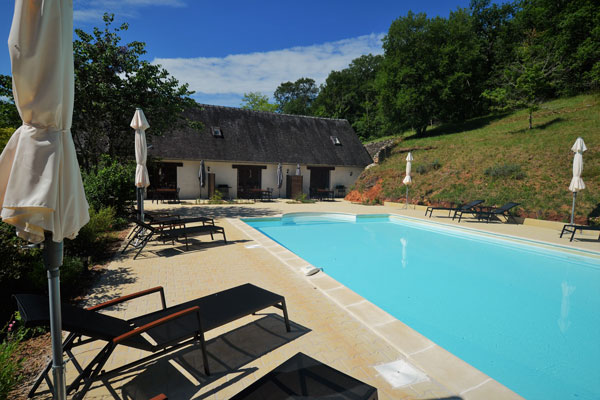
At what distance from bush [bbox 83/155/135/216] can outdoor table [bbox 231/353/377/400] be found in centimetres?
816

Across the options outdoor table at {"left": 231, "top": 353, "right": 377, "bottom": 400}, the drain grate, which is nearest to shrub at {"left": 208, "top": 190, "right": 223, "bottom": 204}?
the drain grate

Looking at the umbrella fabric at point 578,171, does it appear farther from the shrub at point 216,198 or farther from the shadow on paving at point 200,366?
the shrub at point 216,198

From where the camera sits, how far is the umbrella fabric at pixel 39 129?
1567 mm

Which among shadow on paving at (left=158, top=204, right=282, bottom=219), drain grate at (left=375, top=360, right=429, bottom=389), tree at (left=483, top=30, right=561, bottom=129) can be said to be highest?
tree at (left=483, top=30, right=561, bottom=129)

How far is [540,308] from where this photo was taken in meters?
4.85

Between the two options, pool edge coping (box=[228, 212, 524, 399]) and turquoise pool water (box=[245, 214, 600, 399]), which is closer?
pool edge coping (box=[228, 212, 524, 399])

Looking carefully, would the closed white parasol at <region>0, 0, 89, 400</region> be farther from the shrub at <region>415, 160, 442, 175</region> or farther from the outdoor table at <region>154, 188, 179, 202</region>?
the shrub at <region>415, 160, 442, 175</region>

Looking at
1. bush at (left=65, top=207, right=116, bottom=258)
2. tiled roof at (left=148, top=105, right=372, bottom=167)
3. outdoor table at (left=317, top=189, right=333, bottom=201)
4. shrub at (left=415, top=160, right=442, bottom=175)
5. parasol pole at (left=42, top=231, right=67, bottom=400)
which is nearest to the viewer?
parasol pole at (left=42, top=231, right=67, bottom=400)

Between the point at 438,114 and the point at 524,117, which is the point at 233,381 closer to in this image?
the point at 524,117

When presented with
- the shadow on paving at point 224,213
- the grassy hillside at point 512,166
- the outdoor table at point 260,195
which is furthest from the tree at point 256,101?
the shadow on paving at point 224,213

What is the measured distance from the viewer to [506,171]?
14.0 metres

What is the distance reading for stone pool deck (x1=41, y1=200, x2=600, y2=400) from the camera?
7.67ft

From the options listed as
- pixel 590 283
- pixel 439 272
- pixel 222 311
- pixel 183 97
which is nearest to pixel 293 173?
pixel 183 97

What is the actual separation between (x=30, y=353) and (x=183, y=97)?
10357mm
